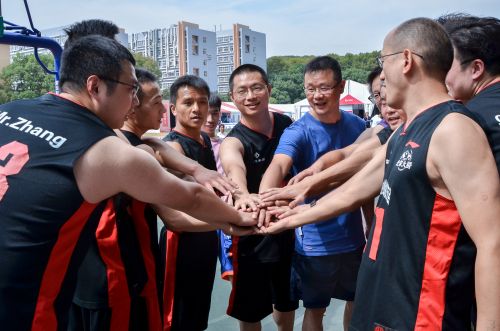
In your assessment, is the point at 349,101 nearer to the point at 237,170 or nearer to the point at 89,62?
the point at 237,170

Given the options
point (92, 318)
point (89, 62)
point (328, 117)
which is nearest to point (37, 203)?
point (89, 62)

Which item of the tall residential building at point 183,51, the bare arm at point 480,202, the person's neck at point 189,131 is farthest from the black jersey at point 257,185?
the tall residential building at point 183,51

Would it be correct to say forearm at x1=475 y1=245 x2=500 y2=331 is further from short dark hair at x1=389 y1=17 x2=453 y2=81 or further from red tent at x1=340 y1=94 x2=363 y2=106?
red tent at x1=340 y1=94 x2=363 y2=106

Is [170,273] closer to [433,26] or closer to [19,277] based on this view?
[19,277]

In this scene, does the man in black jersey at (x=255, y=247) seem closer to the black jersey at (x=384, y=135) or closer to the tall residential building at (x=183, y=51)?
the black jersey at (x=384, y=135)

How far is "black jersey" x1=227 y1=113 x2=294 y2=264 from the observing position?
127 inches

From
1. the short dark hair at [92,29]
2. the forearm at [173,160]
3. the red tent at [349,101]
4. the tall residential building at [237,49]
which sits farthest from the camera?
the tall residential building at [237,49]

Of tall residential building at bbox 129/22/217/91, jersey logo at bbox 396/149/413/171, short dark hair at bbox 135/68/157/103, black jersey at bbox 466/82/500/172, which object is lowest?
jersey logo at bbox 396/149/413/171

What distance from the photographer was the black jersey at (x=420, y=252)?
65.7 inches

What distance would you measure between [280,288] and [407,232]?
5.69ft

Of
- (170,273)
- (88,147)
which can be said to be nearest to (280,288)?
(170,273)

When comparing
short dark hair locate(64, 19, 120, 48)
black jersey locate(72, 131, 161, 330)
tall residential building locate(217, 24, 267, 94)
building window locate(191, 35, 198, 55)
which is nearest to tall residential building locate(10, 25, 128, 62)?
short dark hair locate(64, 19, 120, 48)

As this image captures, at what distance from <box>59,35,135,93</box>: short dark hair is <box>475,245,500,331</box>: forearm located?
62.1 inches

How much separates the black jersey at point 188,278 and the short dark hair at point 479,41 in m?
1.88
